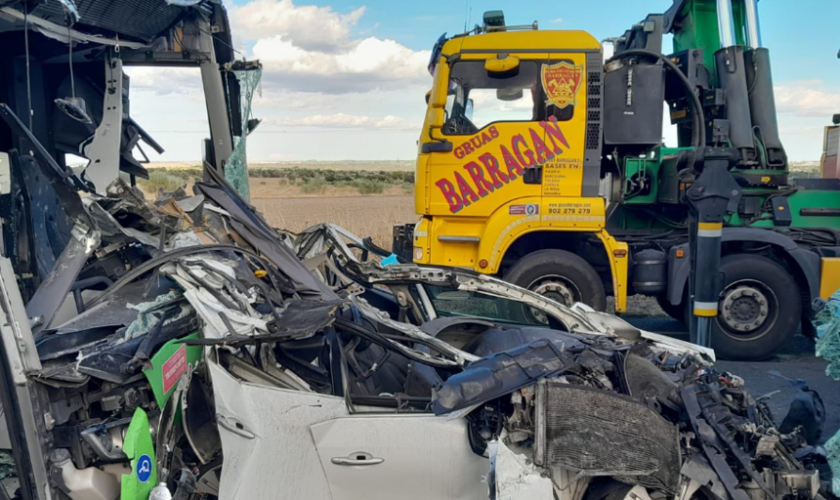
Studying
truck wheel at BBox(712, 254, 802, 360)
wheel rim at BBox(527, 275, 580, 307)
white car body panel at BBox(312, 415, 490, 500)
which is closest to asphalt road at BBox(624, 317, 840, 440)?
truck wheel at BBox(712, 254, 802, 360)

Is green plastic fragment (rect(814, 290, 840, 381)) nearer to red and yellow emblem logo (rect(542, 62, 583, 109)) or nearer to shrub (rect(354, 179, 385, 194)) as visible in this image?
red and yellow emblem logo (rect(542, 62, 583, 109))

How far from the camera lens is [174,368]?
3.03m

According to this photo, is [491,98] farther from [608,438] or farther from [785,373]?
[608,438]

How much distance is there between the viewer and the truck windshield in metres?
6.55

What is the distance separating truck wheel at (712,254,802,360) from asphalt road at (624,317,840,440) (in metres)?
0.18

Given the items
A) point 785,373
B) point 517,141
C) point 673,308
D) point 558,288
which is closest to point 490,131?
point 517,141

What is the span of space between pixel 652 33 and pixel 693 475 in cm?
574

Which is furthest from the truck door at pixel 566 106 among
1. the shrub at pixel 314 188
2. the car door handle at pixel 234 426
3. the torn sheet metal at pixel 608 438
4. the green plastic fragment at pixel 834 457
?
the shrub at pixel 314 188

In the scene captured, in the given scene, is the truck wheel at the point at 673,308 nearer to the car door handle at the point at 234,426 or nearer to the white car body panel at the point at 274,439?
the white car body panel at the point at 274,439

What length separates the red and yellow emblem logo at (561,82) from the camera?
257 inches

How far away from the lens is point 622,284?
681cm

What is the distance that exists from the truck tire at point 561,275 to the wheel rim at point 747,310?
1.29 metres

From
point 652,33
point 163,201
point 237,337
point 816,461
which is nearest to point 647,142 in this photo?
point 652,33

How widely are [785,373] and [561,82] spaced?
142 inches
